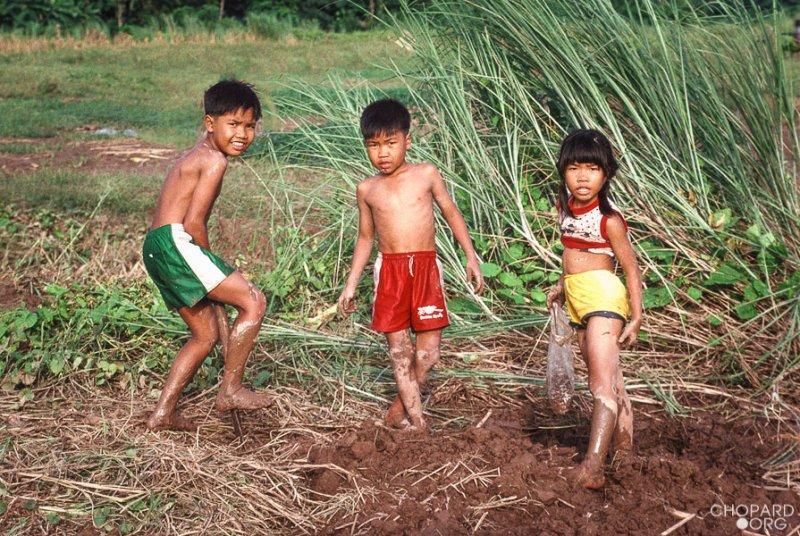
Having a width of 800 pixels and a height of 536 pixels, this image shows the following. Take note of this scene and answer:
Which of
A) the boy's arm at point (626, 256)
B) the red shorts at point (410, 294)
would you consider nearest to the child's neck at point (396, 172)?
the red shorts at point (410, 294)

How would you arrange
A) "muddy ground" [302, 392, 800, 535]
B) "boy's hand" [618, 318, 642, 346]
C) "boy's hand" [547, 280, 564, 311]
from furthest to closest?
1. "boy's hand" [547, 280, 564, 311]
2. "boy's hand" [618, 318, 642, 346]
3. "muddy ground" [302, 392, 800, 535]

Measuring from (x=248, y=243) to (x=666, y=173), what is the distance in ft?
7.77

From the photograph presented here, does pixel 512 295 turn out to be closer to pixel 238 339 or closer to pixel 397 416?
pixel 397 416

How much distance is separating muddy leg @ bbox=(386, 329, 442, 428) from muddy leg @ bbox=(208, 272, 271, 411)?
48cm

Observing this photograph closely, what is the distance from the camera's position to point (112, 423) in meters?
3.49

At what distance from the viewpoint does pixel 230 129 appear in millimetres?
3338

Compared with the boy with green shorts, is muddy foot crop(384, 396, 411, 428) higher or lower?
lower

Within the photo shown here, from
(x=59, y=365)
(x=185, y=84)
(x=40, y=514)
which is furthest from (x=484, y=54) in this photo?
(x=185, y=84)

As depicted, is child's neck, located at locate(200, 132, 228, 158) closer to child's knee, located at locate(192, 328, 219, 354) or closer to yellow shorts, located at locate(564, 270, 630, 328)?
child's knee, located at locate(192, 328, 219, 354)

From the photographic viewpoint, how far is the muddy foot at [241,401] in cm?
329

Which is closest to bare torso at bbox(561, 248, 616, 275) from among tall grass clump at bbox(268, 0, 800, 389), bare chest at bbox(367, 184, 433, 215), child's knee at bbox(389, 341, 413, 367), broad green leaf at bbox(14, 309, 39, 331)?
bare chest at bbox(367, 184, 433, 215)

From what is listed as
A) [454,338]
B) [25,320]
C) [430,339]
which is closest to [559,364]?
[430,339]

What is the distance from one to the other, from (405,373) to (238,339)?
0.62 m

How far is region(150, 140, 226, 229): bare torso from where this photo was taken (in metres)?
3.28
